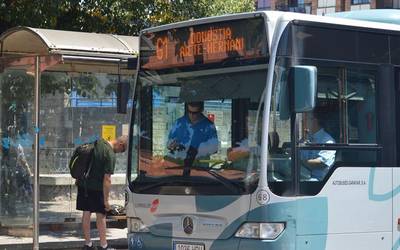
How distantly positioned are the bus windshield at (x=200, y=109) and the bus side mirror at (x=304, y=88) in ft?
1.24

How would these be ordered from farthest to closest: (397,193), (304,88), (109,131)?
1. (109,131)
2. (397,193)
3. (304,88)

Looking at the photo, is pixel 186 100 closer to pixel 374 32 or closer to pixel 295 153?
pixel 295 153

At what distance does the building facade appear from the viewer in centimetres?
5879

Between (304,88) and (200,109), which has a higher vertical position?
(304,88)

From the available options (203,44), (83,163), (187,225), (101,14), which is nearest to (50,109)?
(101,14)

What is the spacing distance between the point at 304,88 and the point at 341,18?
1.38 metres

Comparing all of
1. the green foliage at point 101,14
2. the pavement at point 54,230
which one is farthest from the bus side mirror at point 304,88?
the green foliage at point 101,14

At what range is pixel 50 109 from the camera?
14.0 m

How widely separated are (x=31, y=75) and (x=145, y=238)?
17.8ft

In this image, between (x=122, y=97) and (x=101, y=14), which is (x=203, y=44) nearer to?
(x=122, y=97)

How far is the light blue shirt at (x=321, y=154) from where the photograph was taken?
7070 mm

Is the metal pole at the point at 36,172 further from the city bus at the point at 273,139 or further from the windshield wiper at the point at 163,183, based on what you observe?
the windshield wiper at the point at 163,183

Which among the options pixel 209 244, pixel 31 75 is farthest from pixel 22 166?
pixel 209 244

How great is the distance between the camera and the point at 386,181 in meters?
7.55
